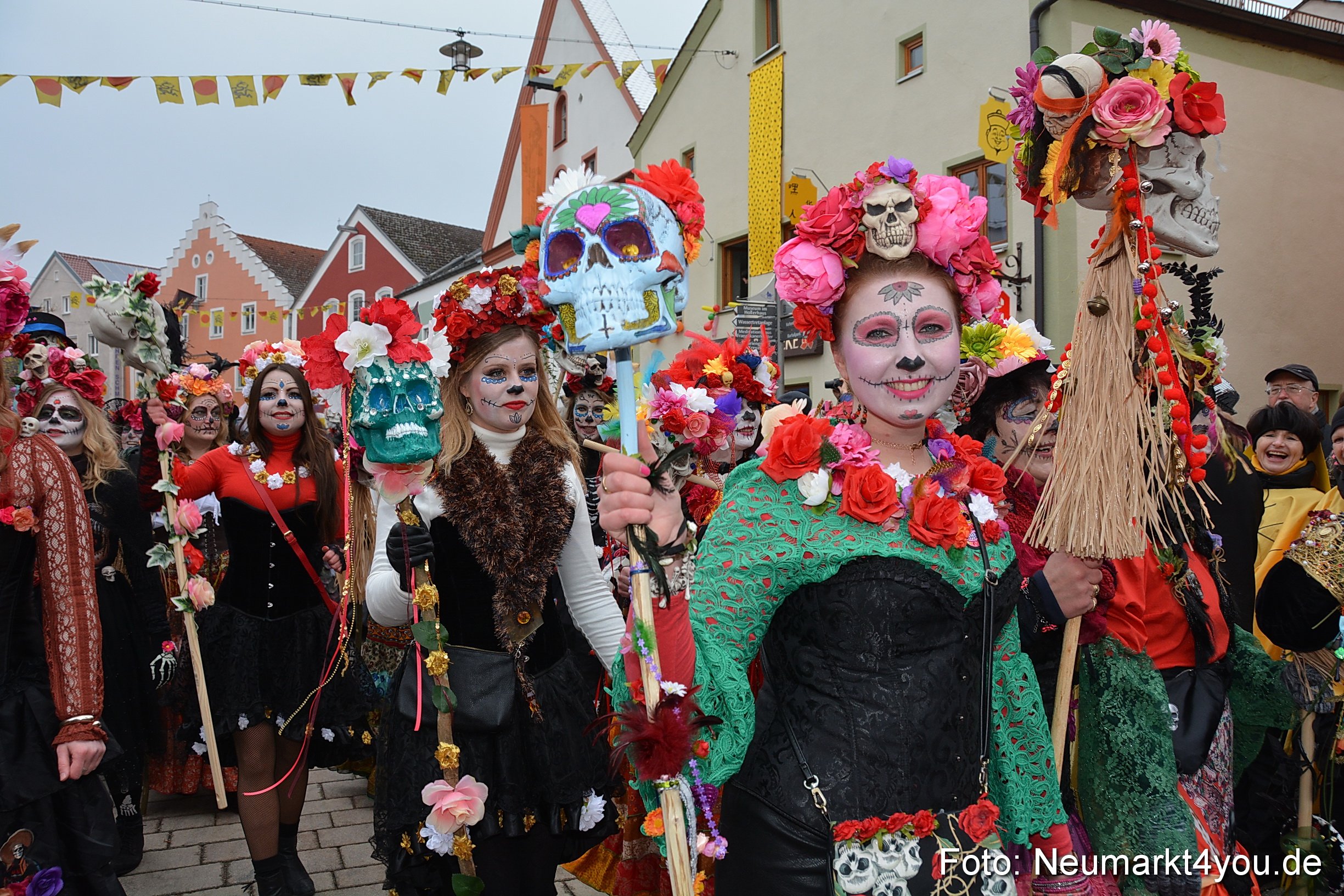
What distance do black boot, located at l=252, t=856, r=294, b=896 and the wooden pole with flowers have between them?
176cm

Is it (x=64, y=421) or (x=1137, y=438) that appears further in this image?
(x=64, y=421)

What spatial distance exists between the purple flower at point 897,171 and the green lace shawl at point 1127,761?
1.50 metres

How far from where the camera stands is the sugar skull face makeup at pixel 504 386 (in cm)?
323

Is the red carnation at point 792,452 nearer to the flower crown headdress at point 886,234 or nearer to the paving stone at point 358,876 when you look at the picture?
the flower crown headdress at point 886,234

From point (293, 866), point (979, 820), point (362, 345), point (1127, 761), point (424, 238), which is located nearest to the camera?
point (979, 820)

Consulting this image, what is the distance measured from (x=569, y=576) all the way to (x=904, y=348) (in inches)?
57.3

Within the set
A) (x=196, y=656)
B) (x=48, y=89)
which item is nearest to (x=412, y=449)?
(x=196, y=656)

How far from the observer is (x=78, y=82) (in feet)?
26.9

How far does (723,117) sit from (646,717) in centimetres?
1648

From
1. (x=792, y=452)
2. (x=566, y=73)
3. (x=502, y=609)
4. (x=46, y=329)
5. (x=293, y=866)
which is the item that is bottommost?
(x=293, y=866)

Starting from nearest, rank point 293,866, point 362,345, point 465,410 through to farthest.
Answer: point 362,345 → point 465,410 → point 293,866

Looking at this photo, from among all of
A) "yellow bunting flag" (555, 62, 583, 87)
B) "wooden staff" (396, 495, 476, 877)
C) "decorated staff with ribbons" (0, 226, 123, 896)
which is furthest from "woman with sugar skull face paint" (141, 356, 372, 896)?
"yellow bunting flag" (555, 62, 583, 87)

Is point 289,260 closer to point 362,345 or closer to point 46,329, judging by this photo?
point 46,329

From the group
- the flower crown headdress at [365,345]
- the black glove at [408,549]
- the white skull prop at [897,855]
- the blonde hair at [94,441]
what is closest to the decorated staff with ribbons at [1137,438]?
the white skull prop at [897,855]
